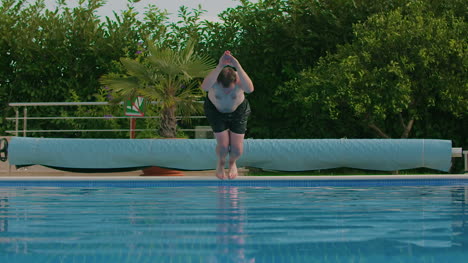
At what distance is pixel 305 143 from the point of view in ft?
30.2

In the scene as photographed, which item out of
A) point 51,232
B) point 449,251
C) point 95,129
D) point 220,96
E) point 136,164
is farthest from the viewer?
point 95,129

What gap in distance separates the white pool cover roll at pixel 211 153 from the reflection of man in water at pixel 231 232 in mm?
2878

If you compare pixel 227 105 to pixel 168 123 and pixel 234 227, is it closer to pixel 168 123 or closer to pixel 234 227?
pixel 168 123

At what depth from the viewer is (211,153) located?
9.05 metres

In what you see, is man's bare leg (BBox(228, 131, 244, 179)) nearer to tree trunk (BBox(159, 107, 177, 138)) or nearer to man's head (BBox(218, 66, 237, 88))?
man's head (BBox(218, 66, 237, 88))

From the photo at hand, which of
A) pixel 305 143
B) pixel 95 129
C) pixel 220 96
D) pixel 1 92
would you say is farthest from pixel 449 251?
pixel 1 92

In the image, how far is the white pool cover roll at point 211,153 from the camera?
29.7 ft

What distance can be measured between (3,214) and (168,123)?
495 centimetres

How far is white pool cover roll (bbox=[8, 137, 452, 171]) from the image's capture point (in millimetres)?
9055

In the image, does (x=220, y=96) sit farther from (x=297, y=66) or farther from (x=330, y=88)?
(x=297, y=66)

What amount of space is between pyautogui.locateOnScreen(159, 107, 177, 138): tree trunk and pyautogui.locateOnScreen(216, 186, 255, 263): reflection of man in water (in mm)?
3521

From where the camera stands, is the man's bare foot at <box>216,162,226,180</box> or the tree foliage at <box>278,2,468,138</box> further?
the tree foliage at <box>278,2,468,138</box>

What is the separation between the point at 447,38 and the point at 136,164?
589 cm

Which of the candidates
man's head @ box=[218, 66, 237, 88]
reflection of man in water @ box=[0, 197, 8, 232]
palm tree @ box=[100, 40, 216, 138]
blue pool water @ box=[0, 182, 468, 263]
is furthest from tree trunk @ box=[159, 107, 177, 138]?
reflection of man in water @ box=[0, 197, 8, 232]
